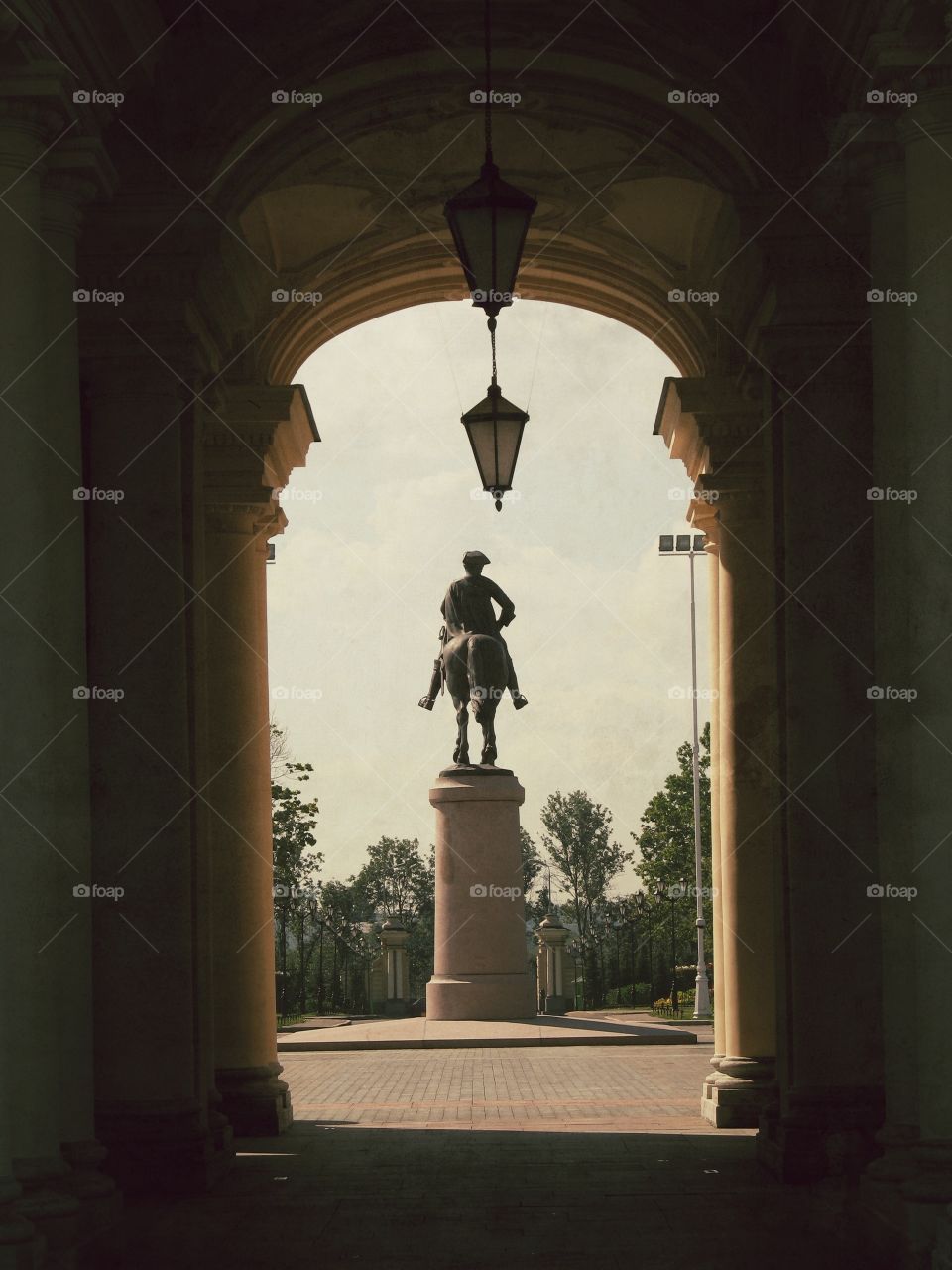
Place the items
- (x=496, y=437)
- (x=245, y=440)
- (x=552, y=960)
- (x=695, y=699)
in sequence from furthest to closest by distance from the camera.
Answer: (x=695, y=699) < (x=552, y=960) < (x=245, y=440) < (x=496, y=437)

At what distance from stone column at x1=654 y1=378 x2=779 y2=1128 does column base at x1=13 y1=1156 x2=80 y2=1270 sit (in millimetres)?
8134

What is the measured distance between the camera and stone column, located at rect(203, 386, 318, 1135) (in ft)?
55.2

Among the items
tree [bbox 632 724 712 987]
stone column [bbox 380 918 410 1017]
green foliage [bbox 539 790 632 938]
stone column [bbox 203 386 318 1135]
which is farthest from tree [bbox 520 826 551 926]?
stone column [bbox 203 386 318 1135]

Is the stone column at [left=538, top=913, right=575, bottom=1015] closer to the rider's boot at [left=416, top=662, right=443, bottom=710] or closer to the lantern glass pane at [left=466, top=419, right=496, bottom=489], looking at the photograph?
the rider's boot at [left=416, top=662, right=443, bottom=710]

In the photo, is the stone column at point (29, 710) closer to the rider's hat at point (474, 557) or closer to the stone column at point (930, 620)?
the stone column at point (930, 620)

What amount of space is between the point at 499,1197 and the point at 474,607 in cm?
2101

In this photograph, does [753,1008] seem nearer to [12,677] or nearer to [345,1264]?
[345,1264]

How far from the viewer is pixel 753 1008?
1686 cm

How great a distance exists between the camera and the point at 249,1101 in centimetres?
1673

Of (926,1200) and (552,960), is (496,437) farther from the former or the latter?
(552,960)

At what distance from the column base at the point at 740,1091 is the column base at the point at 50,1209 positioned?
7996mm

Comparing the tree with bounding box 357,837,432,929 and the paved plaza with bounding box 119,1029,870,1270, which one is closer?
the paved plaza with bounding box 119,1029,870,1270

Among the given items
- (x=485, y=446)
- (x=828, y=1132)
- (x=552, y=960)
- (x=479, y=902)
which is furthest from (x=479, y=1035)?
(x=485, y=446)

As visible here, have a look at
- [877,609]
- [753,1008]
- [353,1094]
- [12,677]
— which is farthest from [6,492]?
[353,1094]
